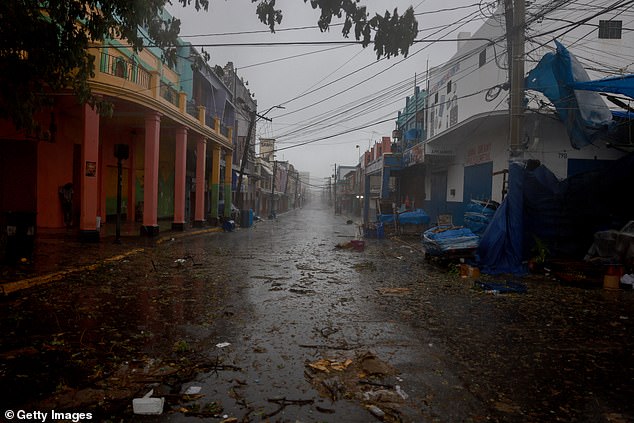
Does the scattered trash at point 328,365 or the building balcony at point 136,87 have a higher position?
the building balcony at point 136,87

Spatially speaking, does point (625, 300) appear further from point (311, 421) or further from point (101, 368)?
point (101, 368)

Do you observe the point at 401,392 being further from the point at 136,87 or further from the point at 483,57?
the point at 483,57

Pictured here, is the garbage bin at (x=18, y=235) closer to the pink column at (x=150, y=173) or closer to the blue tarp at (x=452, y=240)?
the pink column at (x=150, y=173)

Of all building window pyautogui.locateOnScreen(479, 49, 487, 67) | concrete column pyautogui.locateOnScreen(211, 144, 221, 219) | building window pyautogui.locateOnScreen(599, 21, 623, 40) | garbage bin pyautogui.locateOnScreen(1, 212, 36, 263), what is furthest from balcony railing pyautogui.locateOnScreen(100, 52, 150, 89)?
building window pyautogui.locateOnScreen(599, 21, 623, 40)

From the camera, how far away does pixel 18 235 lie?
28.3 feet

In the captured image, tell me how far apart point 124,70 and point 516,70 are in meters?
12.4

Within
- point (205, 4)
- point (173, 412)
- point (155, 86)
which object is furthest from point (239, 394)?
point (155, 86)

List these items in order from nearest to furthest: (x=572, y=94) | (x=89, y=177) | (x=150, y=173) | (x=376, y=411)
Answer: (x=376, y=411) → (x=572, y=94) → (x=89, y=177) → (x=150, y=173)

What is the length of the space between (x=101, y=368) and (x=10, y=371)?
0.78m

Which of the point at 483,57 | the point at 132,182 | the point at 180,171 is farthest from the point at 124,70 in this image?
the point at 483,57

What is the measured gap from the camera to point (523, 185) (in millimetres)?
10867

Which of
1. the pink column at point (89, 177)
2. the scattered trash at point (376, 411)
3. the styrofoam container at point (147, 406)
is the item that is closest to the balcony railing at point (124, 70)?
the pink column at point (89, 177)

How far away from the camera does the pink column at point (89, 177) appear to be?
1290 cm

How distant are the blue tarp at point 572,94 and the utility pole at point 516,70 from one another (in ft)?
2.47
